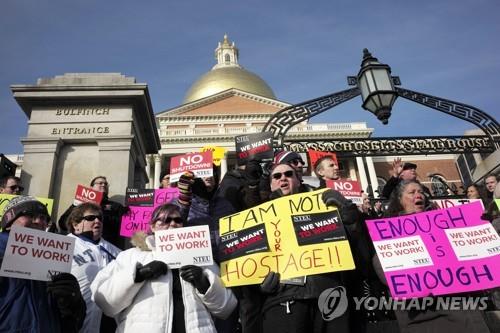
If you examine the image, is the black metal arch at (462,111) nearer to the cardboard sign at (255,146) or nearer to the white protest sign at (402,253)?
the cardboard sign at (255,146)

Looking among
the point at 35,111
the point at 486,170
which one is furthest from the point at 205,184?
the point at 486,170

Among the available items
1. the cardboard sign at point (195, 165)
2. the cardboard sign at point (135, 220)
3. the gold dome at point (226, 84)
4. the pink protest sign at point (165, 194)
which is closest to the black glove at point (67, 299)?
the cardboard sign at point (195, 165)

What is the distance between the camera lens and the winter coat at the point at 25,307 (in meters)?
2.22

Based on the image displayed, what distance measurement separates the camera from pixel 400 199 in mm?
3479

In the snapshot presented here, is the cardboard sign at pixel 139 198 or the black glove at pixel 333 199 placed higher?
the cardboard sign at pixel 139 198

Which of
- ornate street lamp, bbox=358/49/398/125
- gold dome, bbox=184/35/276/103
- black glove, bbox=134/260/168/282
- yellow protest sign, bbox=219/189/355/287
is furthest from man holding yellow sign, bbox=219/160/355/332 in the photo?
gold dome, bbox=184/35/276/103

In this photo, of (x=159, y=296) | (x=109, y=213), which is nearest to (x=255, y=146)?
(x=109, y=213)

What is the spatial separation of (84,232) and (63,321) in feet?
3.57

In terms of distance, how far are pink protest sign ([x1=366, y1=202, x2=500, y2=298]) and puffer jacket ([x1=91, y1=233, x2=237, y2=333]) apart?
135cm

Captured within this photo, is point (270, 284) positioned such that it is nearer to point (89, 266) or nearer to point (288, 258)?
point (288, 258)

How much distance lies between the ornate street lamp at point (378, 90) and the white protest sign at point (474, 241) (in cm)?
282

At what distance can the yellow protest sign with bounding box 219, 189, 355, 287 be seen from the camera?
2.69 metres

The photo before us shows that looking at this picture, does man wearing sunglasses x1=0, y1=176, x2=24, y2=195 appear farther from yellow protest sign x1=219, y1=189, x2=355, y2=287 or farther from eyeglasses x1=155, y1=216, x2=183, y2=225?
yellow protest sign x1=219, y1=189, x2=355, y2=287

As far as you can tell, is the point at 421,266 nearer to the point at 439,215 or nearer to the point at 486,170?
the point at 439,215
